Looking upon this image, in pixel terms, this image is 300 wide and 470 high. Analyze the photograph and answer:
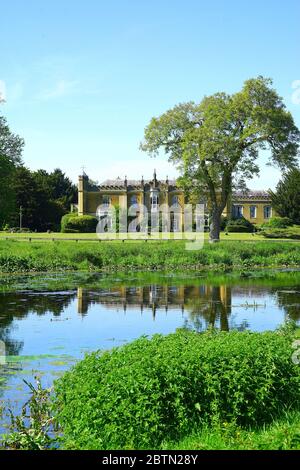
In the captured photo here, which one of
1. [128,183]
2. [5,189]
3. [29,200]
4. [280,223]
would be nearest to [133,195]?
[128,183]

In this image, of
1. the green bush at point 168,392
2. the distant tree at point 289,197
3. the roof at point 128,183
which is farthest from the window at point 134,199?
the green bush at point 168,392

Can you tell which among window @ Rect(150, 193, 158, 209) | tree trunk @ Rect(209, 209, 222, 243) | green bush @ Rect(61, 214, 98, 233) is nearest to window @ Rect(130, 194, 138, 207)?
window @ Rect(150, 193, 158, 209)

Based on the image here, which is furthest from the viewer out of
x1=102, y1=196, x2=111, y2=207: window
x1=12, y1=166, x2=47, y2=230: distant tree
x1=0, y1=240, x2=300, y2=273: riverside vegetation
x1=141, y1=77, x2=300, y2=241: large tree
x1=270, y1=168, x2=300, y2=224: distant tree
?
x1=102, y1=196, x2=111, y2=207: window

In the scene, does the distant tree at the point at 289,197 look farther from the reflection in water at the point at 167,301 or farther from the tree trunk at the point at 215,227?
the reflection in water at the point at 167,301

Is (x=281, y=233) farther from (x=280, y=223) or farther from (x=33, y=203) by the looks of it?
(x=33, y=203)

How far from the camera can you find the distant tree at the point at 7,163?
45406 millimetres

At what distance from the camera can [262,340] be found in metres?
8.43

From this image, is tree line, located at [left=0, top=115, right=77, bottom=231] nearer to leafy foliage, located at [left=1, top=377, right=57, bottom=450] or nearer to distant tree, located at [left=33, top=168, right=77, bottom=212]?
distant tree, located at [left=33, top=168, right=77, bottom=212]

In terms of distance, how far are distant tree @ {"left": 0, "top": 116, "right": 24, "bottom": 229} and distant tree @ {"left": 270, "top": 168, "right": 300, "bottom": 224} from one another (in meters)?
27.2

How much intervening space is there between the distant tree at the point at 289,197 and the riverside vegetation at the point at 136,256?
2430cm

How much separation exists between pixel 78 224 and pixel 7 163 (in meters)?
16.3

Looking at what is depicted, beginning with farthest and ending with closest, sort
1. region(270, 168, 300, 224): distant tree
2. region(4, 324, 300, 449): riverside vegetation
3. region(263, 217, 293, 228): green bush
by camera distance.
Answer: region(270, 168, 300, 224): distant tree
region(263, 217, 293, 228): green bush
region(4, 324, 300, 449): riverside vegetation

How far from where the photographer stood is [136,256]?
114ft

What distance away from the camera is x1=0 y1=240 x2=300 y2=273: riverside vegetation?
31.8m
